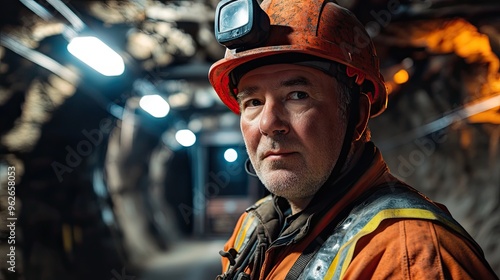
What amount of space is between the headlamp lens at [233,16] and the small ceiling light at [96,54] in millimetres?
2972

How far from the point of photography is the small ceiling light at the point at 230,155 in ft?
52.6

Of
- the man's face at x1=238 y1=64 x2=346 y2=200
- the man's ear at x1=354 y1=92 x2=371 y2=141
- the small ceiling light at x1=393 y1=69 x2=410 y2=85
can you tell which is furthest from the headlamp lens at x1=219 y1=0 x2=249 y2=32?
the small ceiling light at x1=393 y1=69 x2=410 y2=85

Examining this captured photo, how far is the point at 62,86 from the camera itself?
5.00 metres

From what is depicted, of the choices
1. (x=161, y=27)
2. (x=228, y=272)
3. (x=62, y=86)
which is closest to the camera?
(x=228, y=272)

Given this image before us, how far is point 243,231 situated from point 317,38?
1104 mm

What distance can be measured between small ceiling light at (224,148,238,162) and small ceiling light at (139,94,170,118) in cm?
799

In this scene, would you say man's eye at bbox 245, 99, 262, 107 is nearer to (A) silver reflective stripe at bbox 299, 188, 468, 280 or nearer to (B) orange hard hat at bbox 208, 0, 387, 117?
(B) orange hard hat at bbox 208, 0, 387, 117

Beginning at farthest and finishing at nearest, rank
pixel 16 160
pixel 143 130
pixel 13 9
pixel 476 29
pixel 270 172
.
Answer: pixel 143 130 → pixel 476 29 → pixel 16 160 → pixel 13 9 → pixel 270 172

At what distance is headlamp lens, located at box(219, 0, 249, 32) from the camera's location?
175cm

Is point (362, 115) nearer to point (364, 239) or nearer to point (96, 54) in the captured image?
point (364, 239)

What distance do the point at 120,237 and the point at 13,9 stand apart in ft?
16.6

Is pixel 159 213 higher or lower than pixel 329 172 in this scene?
lower

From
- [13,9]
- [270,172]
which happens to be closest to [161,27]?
[13,9]

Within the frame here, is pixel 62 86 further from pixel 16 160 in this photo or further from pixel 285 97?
pixel 285 97
